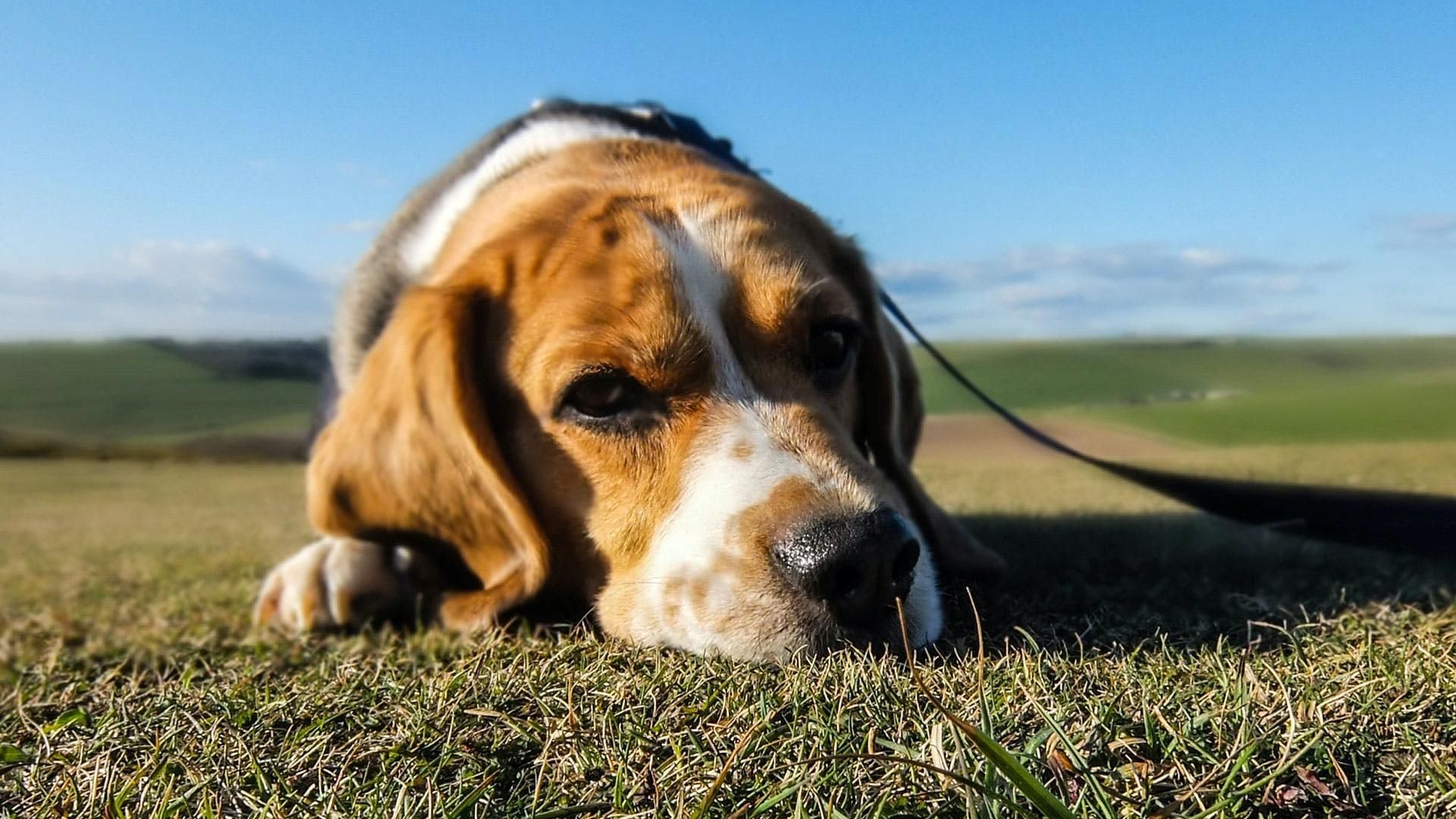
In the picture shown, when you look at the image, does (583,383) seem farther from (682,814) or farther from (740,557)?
(682,814)

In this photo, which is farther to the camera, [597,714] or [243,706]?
[243,706]

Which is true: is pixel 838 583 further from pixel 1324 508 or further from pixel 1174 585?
pixel 1324 508

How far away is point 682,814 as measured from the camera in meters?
1.32

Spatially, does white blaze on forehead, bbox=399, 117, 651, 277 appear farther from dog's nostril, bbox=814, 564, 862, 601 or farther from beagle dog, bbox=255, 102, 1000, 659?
dog's nostril, bbox=814, 564, 862, 601

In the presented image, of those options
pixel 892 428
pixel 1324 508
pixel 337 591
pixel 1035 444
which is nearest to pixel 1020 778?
pixel 892 428

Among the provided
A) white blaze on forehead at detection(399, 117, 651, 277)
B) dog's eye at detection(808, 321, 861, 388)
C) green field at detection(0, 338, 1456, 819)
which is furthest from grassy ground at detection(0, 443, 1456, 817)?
white blaze on forehead at detection(399, 117, 651, 277)

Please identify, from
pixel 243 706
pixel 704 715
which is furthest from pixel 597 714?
pixel 243 706

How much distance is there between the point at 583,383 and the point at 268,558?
234 centimetres

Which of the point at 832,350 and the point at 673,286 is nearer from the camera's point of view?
the point at 673,286

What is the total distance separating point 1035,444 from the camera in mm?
4566

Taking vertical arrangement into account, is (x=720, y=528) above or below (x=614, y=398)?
below

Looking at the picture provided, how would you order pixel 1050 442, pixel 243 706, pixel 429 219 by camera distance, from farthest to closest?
1. pixel 429 219
2. pixel 1050 442
3. pixel 243 706

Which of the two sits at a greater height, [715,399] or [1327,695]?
[715,399]

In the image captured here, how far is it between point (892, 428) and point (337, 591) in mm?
1709
